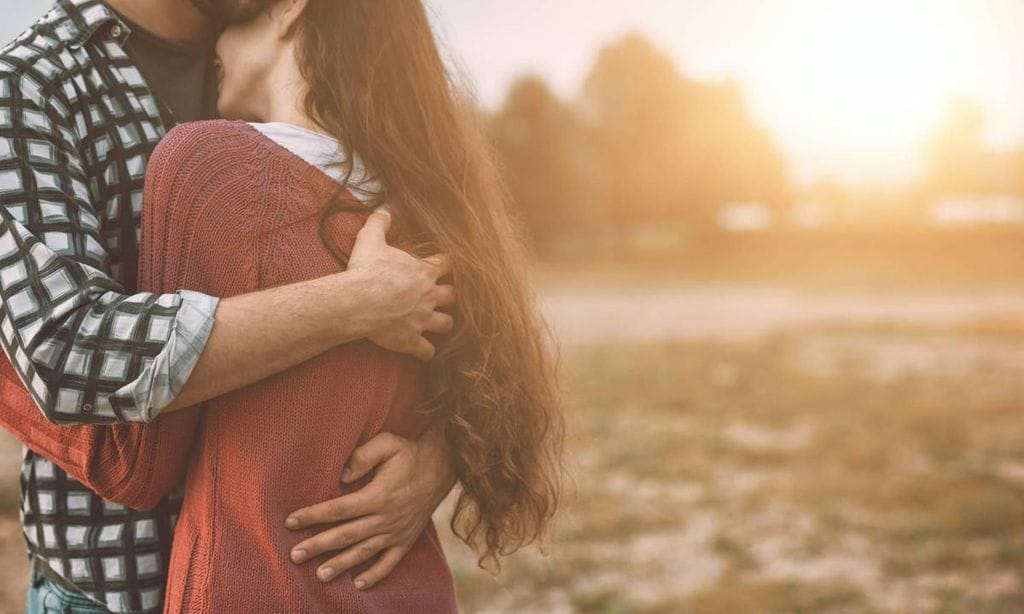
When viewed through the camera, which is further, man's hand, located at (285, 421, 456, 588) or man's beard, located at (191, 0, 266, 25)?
man's beard, located at (191, 0, 266, 25)

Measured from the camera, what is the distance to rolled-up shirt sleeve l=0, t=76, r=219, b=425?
1.26 metres

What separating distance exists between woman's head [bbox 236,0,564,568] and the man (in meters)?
0.06

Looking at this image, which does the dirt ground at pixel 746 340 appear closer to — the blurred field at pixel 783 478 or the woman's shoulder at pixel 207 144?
the blurred field at pixel 783 478

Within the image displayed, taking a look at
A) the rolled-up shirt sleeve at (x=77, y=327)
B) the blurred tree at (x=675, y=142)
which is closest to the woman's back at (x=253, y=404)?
the rolled-up shirt sleeve at (x=77, y=327)

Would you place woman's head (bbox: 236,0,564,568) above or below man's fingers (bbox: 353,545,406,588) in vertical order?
above

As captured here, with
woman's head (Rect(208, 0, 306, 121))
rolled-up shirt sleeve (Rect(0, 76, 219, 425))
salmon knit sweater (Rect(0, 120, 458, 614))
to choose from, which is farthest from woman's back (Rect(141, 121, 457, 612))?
woman's head (Rect(208, 0, 306, 121))

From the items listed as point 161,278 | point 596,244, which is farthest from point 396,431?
point 596,244

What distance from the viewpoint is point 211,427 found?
1419 millimetres

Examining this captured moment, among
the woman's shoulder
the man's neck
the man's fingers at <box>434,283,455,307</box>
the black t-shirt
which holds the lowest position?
the man's fingers at <box>434,283,455,307</box>

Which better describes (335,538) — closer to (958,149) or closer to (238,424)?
(238,424)

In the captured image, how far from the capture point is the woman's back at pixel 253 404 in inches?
54.0

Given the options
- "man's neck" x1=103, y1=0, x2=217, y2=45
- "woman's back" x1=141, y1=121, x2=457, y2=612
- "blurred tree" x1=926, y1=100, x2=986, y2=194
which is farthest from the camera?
"blurred tree" x1=926, y1=100, x2=986, y2=194

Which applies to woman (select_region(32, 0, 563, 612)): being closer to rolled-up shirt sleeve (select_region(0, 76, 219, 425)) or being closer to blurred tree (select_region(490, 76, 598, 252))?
rolled-up shirt sleeve (select_region(0, 76, 219, 425))

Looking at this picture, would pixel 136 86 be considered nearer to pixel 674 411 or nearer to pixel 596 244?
pixel 674 411
